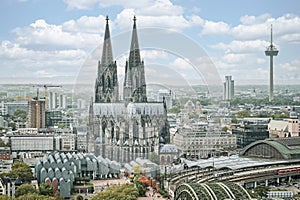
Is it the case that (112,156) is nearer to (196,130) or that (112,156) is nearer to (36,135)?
(196,130)

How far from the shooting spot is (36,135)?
30.7 meters

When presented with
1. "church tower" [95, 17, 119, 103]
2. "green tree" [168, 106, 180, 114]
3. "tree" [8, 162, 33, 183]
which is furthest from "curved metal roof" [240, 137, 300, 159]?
"tree" [8, 162, 33, 183]

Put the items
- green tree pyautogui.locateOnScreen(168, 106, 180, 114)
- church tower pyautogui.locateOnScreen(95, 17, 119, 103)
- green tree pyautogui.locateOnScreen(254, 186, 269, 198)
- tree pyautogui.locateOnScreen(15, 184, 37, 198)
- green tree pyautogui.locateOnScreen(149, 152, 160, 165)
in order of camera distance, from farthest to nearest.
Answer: church tower pyautogui.locateOnScreen(95, 17, 119, 103) < green tree pyautogui.locateOnScreen(168, 106, 180, 114) < green tree pyautogui.locateOnScreen(149, 152, 160, 165) < tree pyautogui.locateOnScreen(15, 184, 37, 198) < green tree pyautogui.locateOnScreen(254, 186, 269, 198)

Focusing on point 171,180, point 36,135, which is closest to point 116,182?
point 171,180

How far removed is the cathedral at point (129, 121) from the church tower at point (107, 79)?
0.05 meters

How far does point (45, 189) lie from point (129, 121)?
287 inches

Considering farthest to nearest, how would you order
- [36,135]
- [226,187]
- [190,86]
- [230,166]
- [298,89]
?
1. [298,89]
2. [36,135]
3. [190,86]
4. [230,166]
5. [226,187]

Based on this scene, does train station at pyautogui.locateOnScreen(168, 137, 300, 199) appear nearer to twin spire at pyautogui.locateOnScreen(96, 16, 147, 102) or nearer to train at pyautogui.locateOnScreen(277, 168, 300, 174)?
train at pyautogui.locateOnScreen(277, 168, 300, 174)

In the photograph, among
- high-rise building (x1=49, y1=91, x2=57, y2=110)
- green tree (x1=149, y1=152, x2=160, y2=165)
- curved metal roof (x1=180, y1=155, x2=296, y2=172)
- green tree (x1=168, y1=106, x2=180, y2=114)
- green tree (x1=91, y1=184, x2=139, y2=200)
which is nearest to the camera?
green tree (x1=91, y1=184, x2=139, y2=200)

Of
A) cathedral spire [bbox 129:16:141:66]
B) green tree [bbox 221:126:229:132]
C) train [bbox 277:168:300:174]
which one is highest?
cathedral spire [bbox 129:16:141:66]

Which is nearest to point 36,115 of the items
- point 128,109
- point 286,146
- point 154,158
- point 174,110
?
point 174,110

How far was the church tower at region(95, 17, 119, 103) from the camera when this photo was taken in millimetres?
25578

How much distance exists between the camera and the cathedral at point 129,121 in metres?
23.3

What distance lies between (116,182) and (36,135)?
481 inches
